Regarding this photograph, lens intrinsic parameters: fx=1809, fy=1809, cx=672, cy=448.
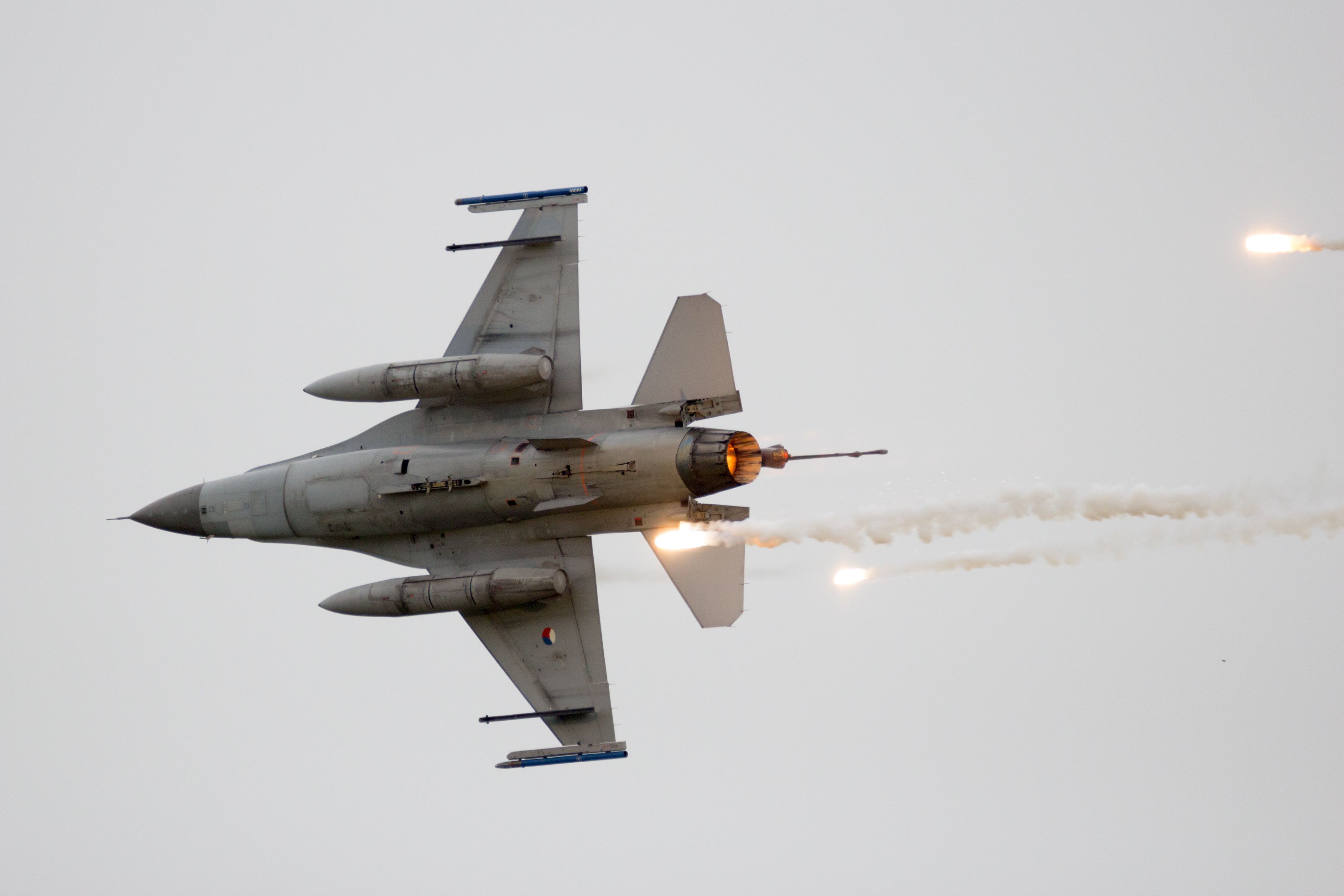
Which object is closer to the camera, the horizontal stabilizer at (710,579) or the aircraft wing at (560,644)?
the horizontal stabilizer at (710,579)

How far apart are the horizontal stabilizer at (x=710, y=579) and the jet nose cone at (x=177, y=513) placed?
8.40m

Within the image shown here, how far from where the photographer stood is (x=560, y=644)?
2808 centimetres

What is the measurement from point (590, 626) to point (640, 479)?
2830mm

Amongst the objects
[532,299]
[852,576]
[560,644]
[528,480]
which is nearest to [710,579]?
[852,576]

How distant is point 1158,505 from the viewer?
25.3 meters

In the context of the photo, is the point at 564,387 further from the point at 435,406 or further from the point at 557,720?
the point at 557,720

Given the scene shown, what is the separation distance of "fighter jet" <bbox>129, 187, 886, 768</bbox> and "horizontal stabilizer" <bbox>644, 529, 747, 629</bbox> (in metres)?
0.02

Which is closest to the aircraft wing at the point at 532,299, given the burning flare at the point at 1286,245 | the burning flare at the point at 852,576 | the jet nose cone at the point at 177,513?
the jet nose cone at the point at 177,513

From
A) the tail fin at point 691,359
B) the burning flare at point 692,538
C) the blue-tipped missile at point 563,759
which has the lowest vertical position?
the blue-tipped missile at point 563,759

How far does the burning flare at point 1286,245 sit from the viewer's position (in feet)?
85.4

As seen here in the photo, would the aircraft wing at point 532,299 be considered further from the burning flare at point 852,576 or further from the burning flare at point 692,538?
the burning flare at point 852,576

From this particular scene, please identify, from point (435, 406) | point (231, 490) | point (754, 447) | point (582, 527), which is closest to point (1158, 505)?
point (754, 447)

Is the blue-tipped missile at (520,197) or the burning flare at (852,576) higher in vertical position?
the blue-tipped missile at (520,197)

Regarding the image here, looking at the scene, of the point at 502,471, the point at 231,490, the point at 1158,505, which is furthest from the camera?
the point at 231,490
